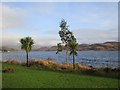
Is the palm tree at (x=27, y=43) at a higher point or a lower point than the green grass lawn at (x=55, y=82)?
higher

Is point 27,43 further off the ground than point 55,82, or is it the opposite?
point 27,43

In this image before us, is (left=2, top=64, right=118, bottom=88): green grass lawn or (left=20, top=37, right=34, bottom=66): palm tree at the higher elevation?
(left=20, top=37, right=34, bottom=66): palm tree

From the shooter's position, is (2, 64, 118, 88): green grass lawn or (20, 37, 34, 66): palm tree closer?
(2, 64, 118, 88): green grass lawn

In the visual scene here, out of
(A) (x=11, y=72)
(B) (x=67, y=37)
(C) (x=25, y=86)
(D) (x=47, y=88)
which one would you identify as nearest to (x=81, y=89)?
(D) (x=47, y=88)

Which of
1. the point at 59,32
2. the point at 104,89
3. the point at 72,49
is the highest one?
the point at 59,32

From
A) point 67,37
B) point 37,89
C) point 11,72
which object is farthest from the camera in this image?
point 67,37

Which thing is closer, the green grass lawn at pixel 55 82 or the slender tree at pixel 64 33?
the green grass lawn at pixel 55 82

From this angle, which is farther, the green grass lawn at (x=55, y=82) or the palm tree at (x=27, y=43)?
the palm tree at (x=27, y=43)

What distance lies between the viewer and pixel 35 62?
69.9m

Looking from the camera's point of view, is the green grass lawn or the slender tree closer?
the green grass lawn

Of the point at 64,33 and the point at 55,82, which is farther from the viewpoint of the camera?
the point at 64,33

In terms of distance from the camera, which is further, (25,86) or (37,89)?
(25,86)

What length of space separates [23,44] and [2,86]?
39.4m

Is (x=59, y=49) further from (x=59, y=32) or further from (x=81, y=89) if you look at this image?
(x=81, y=89)
